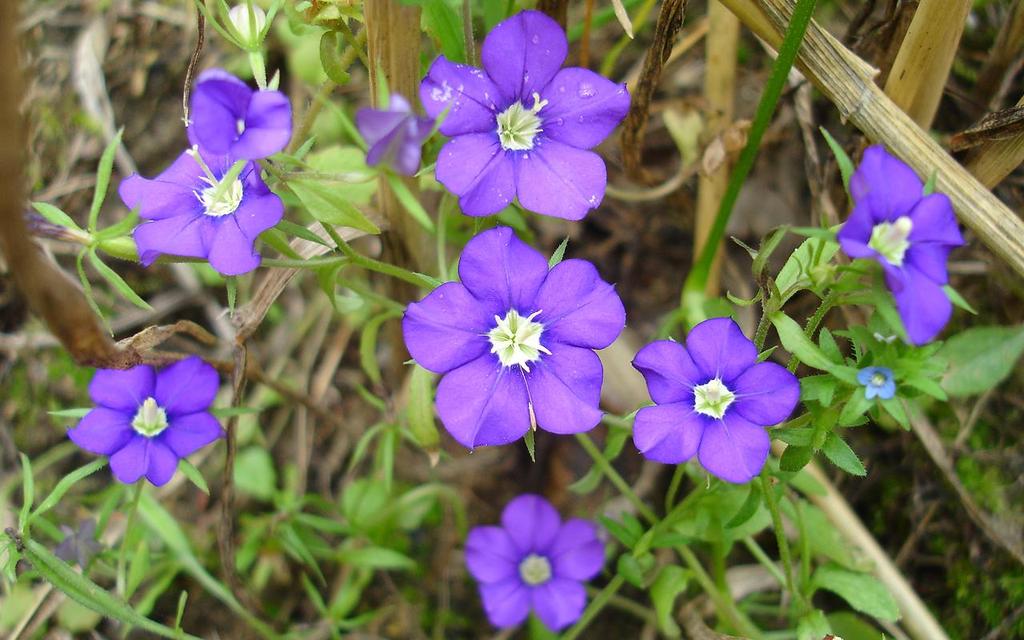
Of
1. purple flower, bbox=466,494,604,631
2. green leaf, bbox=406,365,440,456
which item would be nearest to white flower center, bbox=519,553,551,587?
purple flower, bbox=466,494,604,631

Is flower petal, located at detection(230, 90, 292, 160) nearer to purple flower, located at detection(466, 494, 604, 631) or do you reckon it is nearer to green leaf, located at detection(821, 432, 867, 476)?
green leaf, located at detection(821, 432, 867, 476)

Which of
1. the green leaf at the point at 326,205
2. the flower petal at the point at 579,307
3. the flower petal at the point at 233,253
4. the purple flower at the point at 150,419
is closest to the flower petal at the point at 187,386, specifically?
the purple flower at the point at 150,419

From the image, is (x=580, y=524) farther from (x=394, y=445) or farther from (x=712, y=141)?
(x=712, y=141)

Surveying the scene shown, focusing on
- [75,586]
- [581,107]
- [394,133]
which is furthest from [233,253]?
[75,586]

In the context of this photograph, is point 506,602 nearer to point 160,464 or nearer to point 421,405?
point 421,405

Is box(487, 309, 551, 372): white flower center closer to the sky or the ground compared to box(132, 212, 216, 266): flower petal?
closer to the ground

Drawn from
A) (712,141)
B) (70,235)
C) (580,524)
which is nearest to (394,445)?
(580,524)
